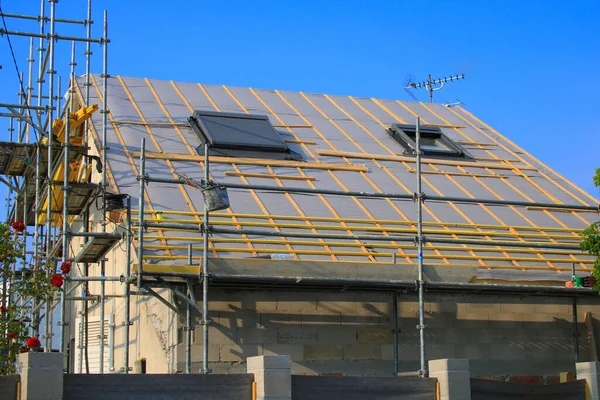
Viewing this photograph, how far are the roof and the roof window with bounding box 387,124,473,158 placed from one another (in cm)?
27

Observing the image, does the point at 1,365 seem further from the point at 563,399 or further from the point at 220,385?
the point at 563,399

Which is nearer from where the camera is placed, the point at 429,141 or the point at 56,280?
the point at 56,280

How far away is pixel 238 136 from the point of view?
20.6 m

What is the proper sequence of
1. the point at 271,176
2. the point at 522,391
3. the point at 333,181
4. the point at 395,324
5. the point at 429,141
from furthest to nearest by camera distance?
1. the point at 429,141
2. the point at 333,181
3. the point at 271,176
4. the point at 395,324
5. the point at 522,391

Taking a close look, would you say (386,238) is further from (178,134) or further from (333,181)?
(178,134)

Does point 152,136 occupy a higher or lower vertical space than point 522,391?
higher

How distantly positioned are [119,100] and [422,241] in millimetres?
9762

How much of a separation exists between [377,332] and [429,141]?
26.8 ft

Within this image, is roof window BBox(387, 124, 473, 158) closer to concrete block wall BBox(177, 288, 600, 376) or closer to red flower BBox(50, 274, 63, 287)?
concrete block wall BBox(177, 288, 600, 376)

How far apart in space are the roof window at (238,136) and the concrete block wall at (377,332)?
5083 millimetres

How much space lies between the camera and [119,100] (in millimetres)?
22406

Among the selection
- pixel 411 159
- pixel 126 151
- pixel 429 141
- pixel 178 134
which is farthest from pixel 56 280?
pixel 429 141

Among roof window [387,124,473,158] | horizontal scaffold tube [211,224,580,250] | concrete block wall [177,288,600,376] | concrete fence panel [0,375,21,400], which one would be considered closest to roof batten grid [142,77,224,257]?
horizontal scaffold tube [211,224,580,250]

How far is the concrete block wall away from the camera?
15.5 meters
